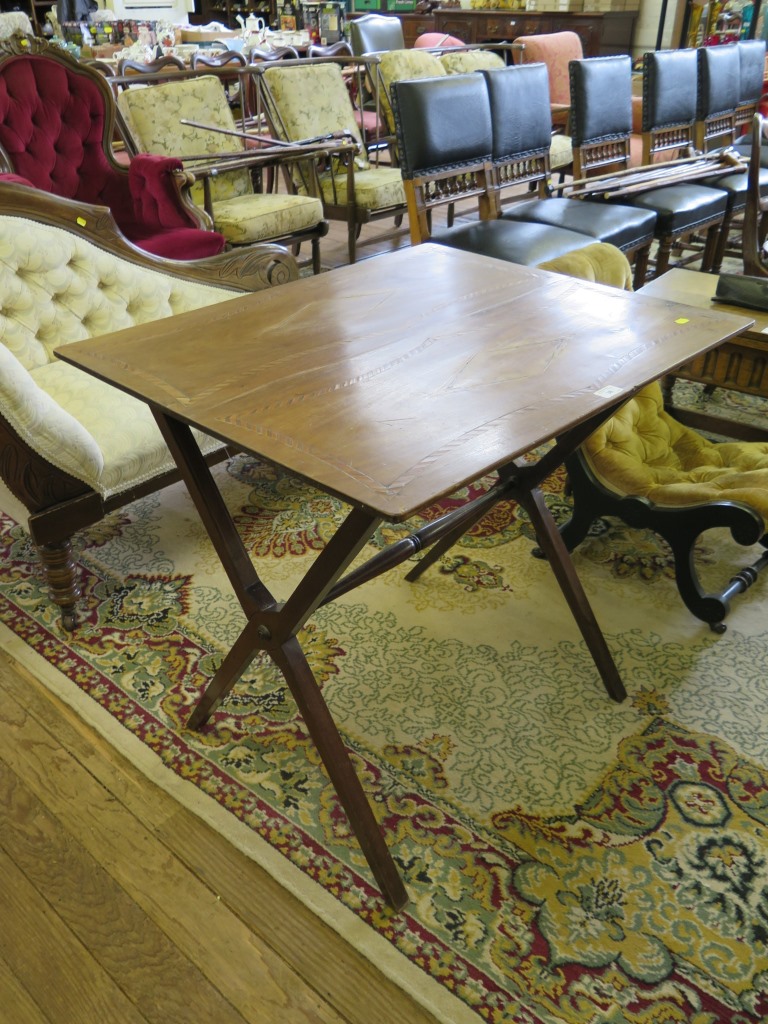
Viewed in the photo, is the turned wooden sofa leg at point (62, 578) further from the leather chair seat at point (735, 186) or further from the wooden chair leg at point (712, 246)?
the leather chair seat at point (735, 186)

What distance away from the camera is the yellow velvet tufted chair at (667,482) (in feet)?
5.77

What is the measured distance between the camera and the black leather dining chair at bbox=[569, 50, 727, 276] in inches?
139

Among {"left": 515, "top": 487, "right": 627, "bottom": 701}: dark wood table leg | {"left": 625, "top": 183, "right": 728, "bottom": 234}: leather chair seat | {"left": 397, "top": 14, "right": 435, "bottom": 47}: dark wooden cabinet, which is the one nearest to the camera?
{"left": 515, "top": 487, "right": 627, "bottom": 701}: dark wood table leg

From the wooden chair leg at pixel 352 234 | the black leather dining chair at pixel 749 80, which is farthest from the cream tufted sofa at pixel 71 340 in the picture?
the black leather dining chair at pixel 749 80

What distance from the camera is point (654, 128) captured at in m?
3.87

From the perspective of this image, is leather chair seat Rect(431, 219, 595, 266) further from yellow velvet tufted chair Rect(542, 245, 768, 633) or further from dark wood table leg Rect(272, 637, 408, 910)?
dark wood table leg Rect(272, 637, 408, 910)

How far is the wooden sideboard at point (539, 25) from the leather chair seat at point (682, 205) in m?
3.67

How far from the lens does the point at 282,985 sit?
1.21 metres

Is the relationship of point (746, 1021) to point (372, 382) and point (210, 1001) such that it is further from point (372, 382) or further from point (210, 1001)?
point (372, 382)

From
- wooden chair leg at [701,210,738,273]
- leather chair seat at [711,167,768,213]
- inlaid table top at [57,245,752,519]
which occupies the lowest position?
wooden chair leg at [701,210,738,273]

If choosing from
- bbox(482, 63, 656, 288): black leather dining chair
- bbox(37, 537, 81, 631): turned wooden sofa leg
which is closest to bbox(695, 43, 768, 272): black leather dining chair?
bbox(482, 63, 656, 288): black leather dining chair

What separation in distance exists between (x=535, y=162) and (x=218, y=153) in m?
1.46

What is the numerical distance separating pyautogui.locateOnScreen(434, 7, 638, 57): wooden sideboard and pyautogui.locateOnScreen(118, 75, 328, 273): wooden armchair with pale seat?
161 inches

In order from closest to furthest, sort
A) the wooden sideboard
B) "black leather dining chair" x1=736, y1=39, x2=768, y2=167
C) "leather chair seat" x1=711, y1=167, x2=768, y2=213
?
1. "leather chair seat" x1=711, y1=167, x2=768, y2=213
2. "black leather dining chair" x1=736, y1=39, x2=768, y2=167
3. the wooden sideboard
